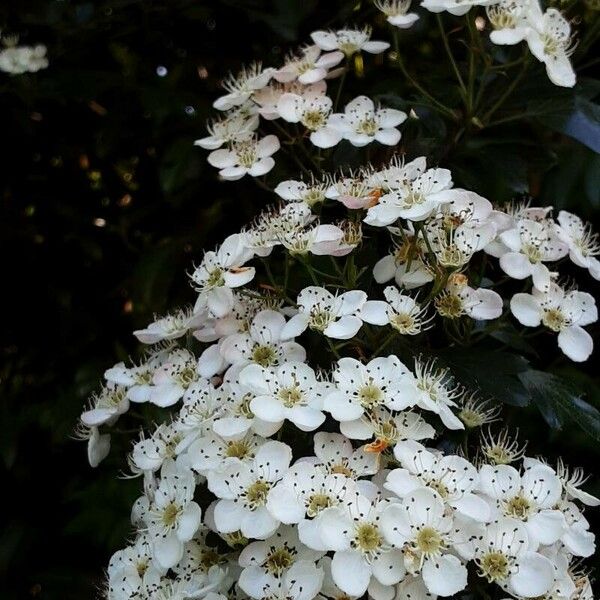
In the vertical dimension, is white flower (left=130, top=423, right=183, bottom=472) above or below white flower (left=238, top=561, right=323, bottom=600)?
below

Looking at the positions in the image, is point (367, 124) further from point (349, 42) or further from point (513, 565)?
point (513, 565)

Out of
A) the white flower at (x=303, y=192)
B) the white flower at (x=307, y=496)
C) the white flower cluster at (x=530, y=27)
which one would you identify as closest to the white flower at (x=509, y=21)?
the white flower cluster at (x=530, y=27)

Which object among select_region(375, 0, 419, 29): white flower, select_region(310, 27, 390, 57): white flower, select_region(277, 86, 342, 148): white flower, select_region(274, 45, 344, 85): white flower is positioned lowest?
select_region(277, 86, 342, 148): white flower

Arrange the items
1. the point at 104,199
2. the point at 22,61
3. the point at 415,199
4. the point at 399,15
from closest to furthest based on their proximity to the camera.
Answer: the point at 415,199, the point at 399,15, the point at 22,61, the point at 104,199

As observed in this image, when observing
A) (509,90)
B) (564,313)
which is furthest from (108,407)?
(509,90)

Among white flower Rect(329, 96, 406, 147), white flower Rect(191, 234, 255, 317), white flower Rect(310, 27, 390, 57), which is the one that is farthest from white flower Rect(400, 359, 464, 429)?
white flower Rect(310, 27, 390, 57)

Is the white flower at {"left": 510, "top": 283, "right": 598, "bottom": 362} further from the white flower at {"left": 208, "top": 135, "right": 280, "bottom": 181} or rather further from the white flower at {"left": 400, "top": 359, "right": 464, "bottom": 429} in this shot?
the white flower at {"left": 208, "top": 135, "right": 280, "bottom": 181}

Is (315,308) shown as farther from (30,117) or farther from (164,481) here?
(30,117)
